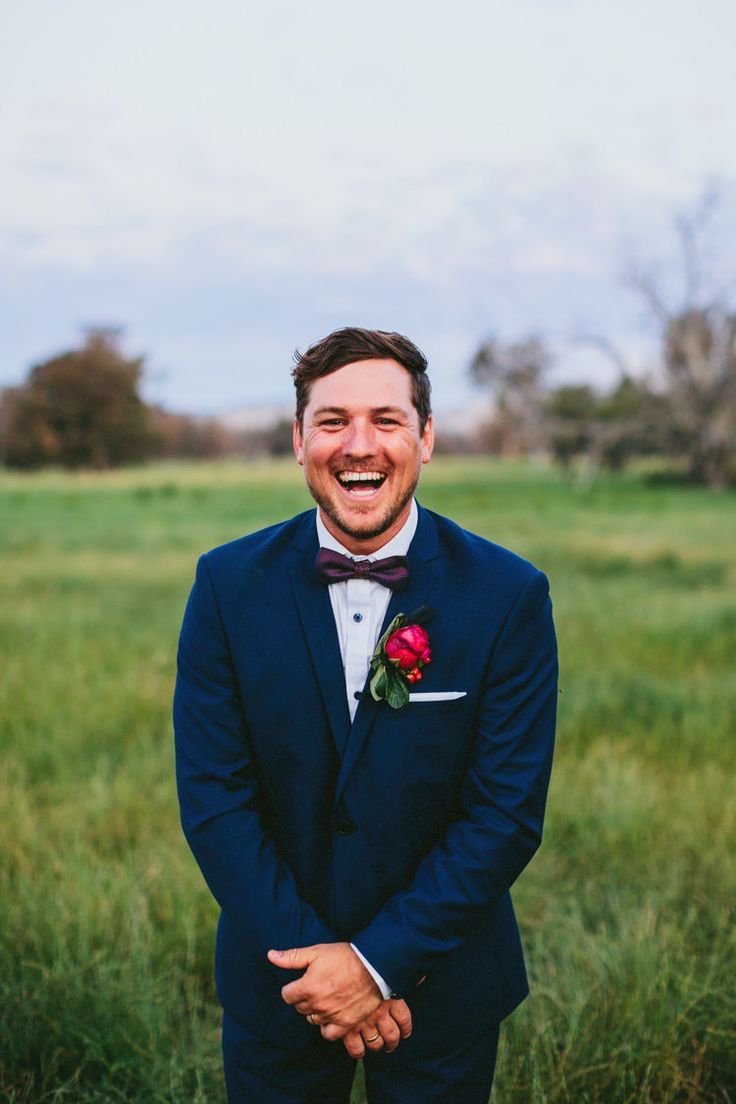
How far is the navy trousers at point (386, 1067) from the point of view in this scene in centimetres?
197

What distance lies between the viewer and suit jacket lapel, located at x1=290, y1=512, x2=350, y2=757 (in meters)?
1.90

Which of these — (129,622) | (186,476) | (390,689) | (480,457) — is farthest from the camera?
(480,457)

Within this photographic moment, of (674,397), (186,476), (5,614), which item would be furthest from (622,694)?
(674,397)

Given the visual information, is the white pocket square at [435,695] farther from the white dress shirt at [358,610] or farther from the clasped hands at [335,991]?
the clasped hands at [335,991]

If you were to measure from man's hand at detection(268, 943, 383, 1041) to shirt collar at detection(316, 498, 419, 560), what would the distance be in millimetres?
795

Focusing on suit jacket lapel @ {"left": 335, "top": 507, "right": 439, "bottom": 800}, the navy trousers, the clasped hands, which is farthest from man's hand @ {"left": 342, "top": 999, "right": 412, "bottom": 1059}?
suit jacket lapel @ {"left": 335, "top": 507, "right": 439, "bottom": 800}

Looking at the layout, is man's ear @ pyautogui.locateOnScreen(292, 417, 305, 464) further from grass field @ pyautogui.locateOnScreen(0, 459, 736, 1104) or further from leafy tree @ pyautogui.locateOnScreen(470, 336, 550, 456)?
leafy tree @ pyautogui.locateOnScreen(470, 336, 550, 456)

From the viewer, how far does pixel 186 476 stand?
3409 centimetres

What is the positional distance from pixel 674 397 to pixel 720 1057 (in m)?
38.4

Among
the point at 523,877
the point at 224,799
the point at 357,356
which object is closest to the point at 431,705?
the point at 224,799

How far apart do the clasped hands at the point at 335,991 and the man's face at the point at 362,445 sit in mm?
836

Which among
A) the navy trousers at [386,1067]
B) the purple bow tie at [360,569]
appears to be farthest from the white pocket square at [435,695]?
the navy trousers at [386,1067]

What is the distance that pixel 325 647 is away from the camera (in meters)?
1.91

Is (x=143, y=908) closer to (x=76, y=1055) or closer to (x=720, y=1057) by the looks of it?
(x=76, y=1055)
